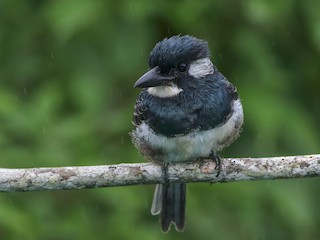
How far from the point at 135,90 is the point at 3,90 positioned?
2.43ft

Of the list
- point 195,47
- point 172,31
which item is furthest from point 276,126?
point 195,47

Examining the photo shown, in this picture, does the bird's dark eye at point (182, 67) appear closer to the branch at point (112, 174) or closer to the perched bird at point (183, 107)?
the perched bird at point (183, 107)

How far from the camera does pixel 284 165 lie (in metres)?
5.10

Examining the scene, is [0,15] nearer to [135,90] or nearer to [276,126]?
[135,90]

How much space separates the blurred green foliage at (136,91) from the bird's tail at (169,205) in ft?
0.65

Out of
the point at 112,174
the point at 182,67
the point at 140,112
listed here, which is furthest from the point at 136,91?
the point at 112,174

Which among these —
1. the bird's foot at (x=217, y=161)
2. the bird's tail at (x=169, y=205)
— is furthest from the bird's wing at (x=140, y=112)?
the bird's tail at (x=169, y=205)

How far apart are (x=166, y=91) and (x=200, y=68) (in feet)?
0.66

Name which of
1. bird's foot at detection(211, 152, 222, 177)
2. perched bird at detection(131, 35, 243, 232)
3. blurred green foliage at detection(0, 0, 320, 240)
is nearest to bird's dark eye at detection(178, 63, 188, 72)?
perched bird at detection(131, 35, 243, 232)

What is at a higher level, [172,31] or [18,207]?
[172,31]

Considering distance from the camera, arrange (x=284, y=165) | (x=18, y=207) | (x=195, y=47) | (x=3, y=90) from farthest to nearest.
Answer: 1. (x=3, y=90)
2. (x=18, y=207)
3. (x=195, y=47)
4. (x=284, y=165)

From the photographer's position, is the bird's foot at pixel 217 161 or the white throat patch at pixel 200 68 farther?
the white throat patch at pixel 200 68

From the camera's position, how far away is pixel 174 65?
5414 mm

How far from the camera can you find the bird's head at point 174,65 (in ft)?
17.6
